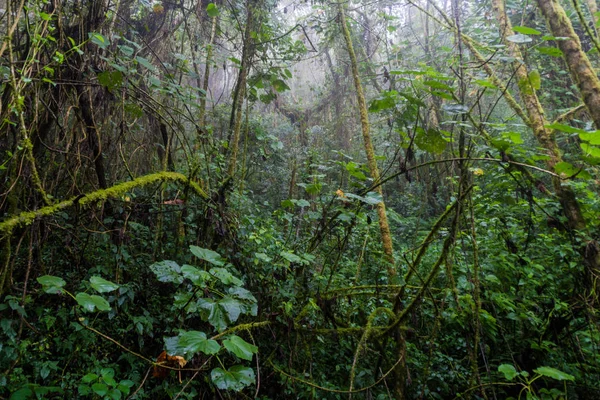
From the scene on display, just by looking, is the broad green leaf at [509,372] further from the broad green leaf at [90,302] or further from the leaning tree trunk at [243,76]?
the leaning tree trunk at [243,76]

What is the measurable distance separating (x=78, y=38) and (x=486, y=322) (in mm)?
3301

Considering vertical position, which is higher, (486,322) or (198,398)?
(486,322)

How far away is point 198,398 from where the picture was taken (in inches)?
76.8

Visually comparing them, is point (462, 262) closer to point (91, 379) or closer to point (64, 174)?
point (91, 379)

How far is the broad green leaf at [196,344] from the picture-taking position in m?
1.13

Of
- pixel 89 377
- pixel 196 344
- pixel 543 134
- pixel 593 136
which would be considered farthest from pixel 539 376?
pixel 89 377

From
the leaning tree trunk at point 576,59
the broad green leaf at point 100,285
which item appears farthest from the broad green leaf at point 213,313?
the leaning tree trunk at point 576,59

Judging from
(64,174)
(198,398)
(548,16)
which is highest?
(548,16)

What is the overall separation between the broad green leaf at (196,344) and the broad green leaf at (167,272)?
11.1 inches

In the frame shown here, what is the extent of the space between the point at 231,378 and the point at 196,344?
188 millimetres

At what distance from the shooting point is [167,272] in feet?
4.78

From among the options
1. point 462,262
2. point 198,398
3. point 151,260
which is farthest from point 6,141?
point 462,262

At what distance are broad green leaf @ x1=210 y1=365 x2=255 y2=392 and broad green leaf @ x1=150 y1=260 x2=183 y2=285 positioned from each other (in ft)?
1.37

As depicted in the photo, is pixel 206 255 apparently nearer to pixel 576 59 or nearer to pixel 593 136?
pixel 593 136
